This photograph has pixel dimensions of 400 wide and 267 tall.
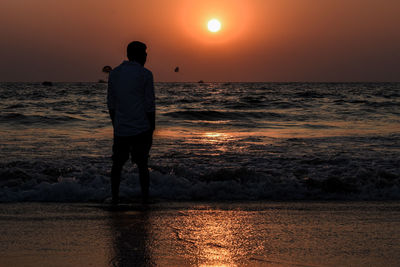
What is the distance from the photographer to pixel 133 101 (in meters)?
→ 4.77

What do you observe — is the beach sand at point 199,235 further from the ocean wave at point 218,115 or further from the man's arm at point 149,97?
the ocean wave at point 218,115

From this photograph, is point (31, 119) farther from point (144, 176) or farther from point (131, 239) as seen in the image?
point (131, 239)

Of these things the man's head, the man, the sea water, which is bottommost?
the sea water

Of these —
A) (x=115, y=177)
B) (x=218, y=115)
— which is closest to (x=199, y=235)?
(x=115, y=177)

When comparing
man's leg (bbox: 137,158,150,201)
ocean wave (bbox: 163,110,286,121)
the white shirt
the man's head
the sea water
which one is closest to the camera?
the white shirt

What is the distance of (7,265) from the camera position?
296 cm

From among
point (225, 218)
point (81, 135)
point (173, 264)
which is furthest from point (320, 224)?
point (81, 135)

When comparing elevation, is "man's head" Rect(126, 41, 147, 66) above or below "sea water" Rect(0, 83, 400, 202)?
above

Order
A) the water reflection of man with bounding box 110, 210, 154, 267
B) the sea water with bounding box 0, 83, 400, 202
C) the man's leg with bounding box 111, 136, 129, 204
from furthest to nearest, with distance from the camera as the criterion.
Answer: the sea water with bounding box 0, 83, 400, 202 → the man's leg with bounding box 111, 136, 129, 204 → the water reflection of man with bounding box 110, 210, 154, 267

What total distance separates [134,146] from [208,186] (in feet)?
5.08

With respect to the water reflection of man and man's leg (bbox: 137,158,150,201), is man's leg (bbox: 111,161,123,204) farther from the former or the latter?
the water reflection of man

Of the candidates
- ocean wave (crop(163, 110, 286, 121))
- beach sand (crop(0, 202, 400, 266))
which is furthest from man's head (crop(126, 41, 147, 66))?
ocean wave (crop(163, 110, 286, 121))

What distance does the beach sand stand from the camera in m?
3.11

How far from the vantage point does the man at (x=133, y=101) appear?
15.6ft
